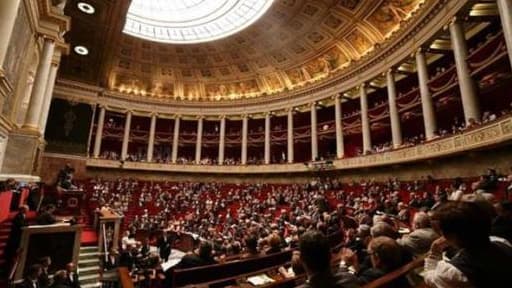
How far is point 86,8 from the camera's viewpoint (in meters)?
11.7

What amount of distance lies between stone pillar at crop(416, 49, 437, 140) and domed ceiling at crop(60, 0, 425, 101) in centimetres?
269

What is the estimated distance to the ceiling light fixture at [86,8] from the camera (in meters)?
11.5

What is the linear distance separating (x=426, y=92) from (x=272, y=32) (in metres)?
12.1

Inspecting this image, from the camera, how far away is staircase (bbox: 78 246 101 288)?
A: 6875 mm

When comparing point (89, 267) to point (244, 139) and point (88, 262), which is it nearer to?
point (88, 262)

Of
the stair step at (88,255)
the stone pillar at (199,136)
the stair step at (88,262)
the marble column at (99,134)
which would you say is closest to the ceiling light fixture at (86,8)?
the stair step at (88,255)

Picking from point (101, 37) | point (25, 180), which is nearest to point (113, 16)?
point (101, 37)

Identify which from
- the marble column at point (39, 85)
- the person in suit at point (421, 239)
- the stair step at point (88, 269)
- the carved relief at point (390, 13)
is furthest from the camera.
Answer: the carved relief at point (390, 13)

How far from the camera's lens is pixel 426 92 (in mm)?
12711

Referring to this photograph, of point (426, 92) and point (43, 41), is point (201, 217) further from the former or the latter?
point (426, 92)

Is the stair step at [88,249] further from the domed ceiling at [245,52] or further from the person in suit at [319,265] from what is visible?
the domed ceiling at [245,52]

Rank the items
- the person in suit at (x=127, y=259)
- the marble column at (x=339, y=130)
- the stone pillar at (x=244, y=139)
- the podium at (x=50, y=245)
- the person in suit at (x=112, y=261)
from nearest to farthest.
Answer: the podium at (x=50, y=245) → the person in suit at (x=127, y=259) → the person in suit at (x=112, y=261) → the marble column at (x=339, y=130) → the stone pillar at (x=244, y=139)

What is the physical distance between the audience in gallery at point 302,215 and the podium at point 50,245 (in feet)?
4.41

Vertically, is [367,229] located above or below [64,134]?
below
